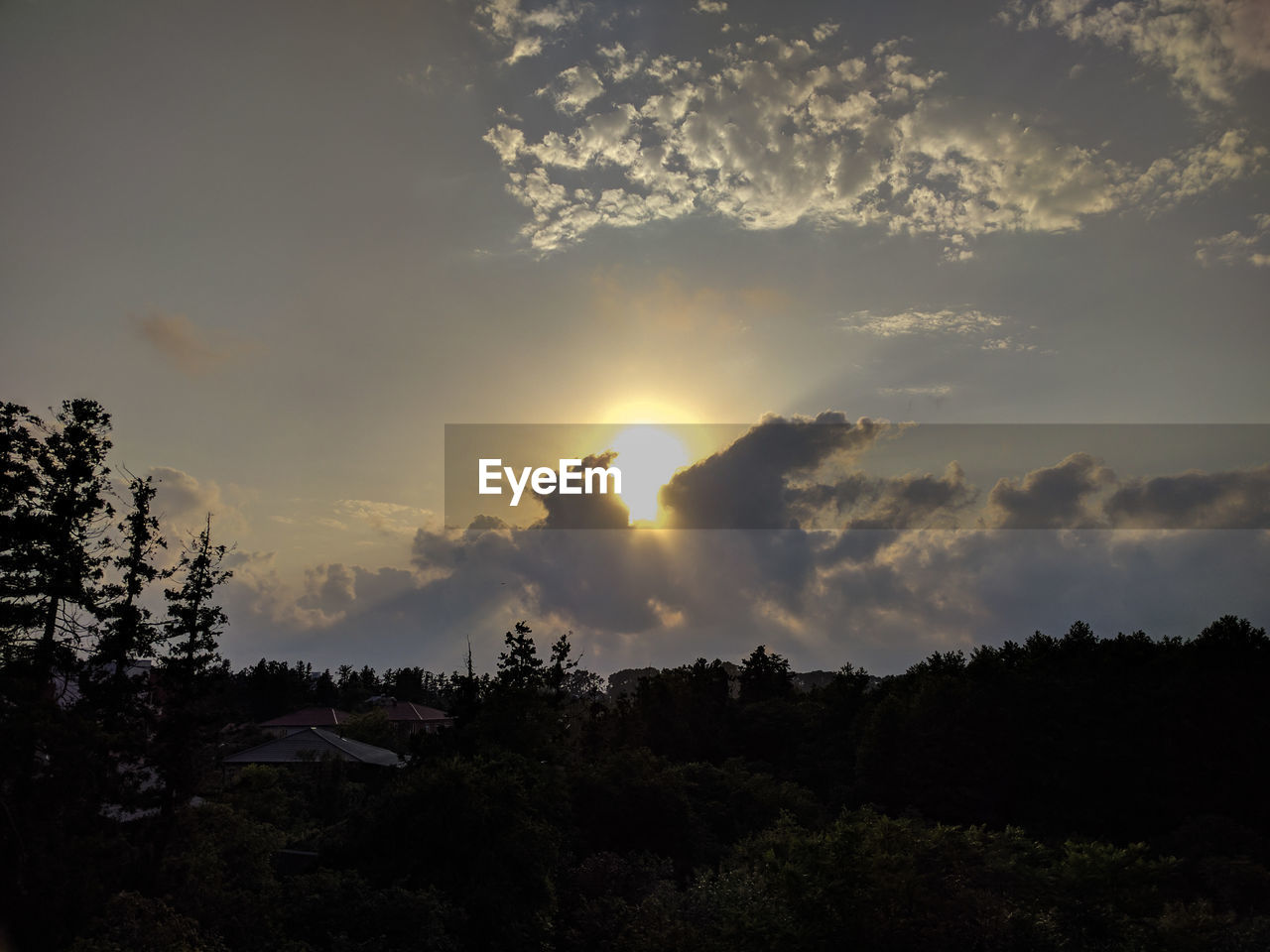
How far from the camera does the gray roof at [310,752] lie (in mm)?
56688

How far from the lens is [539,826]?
2789 cm

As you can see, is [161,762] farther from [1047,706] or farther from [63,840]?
[1047,706]

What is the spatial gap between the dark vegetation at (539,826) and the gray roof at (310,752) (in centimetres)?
987

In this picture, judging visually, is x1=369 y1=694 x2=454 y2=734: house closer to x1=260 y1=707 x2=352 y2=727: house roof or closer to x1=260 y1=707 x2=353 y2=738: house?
x1=260 y1=707 x2=352 y2=727: house roof

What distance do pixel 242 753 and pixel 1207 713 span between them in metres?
63.7

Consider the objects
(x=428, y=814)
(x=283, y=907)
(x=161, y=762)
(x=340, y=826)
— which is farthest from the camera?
(x=340, y=826)

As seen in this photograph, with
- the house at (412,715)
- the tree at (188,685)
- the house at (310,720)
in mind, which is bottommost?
the house at (412,715)

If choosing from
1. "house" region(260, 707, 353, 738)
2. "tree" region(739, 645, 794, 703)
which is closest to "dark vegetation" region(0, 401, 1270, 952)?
"tree" region(739, 645, 794, 703)

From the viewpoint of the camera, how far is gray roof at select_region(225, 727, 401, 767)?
186 feet

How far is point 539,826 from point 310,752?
36720 mm

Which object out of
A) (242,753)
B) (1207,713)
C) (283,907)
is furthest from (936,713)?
(242,753)

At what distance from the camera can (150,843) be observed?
2552 centimetres

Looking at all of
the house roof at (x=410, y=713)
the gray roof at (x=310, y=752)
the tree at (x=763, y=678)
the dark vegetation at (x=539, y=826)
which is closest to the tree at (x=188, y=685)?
the dark vegetation at (x=539, y=826)

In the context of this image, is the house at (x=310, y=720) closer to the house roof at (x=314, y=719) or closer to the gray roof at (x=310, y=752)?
the house roof at (x=314, y=719)
